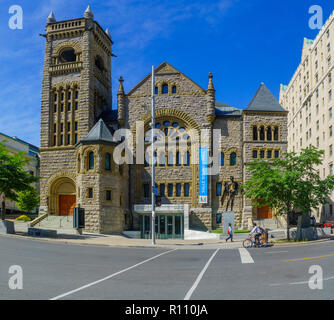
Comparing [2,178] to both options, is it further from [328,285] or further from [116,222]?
[328,285]

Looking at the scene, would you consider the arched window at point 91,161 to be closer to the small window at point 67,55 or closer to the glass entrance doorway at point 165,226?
the glass entrance doorway at point 165,226

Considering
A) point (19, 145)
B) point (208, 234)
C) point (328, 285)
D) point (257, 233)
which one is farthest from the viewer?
point (19, 145)

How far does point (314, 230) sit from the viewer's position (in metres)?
27.9

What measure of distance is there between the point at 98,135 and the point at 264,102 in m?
19.1

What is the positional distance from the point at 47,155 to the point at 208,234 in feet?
67.8

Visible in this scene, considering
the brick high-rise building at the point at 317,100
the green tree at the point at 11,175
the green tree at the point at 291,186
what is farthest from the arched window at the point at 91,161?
the brick high-rise building at the point at 317,100

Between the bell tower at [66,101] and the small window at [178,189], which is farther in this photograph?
the bell tower at [66,101]

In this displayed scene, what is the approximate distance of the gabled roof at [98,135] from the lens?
37969 millimetres

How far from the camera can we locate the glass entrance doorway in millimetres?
40200

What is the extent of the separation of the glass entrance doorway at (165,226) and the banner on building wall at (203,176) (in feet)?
10.1

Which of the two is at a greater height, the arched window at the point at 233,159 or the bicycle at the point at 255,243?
the arched window at the point at 233,159

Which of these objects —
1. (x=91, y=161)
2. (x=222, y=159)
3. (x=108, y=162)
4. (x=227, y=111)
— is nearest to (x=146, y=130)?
(x=108, y=162)

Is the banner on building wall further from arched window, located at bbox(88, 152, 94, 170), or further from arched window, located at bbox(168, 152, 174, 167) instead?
arched window, located at bbox(88, 152, 94, 170)
